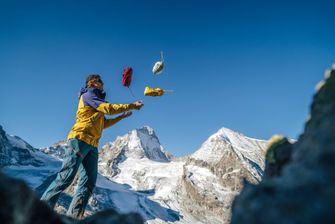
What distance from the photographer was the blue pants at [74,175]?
6.89m

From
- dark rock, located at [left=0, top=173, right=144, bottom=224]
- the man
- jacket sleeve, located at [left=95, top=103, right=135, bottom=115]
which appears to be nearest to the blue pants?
the man

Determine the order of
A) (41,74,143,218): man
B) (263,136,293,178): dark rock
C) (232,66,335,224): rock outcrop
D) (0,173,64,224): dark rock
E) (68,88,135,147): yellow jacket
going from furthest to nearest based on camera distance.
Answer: (68,88,135,147): yellow jacket
(41,74,143,218): man
(263,136,293,178): dark rock
(0,173,64,224): dark rock
(232,66,335,224): rock outcrop

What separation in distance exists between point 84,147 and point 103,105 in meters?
1.03

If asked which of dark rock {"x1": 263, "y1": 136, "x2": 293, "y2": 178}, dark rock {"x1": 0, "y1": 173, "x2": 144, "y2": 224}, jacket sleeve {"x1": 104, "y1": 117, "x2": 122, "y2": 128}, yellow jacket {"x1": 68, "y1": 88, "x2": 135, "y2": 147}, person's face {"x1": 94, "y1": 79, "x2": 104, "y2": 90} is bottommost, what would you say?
dark rock {"x1": 0, "y1": 173, "x2": 144, "y2": 224}

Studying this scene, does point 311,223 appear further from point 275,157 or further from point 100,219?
point 100,219

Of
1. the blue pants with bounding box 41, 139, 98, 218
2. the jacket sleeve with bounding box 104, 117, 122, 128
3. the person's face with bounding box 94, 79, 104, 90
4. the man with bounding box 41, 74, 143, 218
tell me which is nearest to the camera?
the blue pants with bounding box 41, 139, 98, 218

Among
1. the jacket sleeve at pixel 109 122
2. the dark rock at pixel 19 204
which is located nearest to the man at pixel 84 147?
the jacket sleeve at pixel 109 122

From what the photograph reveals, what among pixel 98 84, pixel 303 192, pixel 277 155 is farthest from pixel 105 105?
pixel 303 192

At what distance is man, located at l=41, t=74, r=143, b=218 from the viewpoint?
6996 mm

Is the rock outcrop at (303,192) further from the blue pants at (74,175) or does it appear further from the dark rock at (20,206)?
the blue pants at (74,175)

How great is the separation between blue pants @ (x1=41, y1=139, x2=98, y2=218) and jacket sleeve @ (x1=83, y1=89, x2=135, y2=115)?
876mm

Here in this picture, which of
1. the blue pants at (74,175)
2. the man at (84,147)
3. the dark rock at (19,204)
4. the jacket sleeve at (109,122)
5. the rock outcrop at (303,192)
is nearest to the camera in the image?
the rock outcrop at (303,192)

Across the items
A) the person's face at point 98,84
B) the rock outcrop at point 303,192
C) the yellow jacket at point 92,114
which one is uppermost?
the person's face at point 98,84

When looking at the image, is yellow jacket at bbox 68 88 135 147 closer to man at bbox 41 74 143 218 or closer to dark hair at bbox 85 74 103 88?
man at bbox 41 74 143 218
